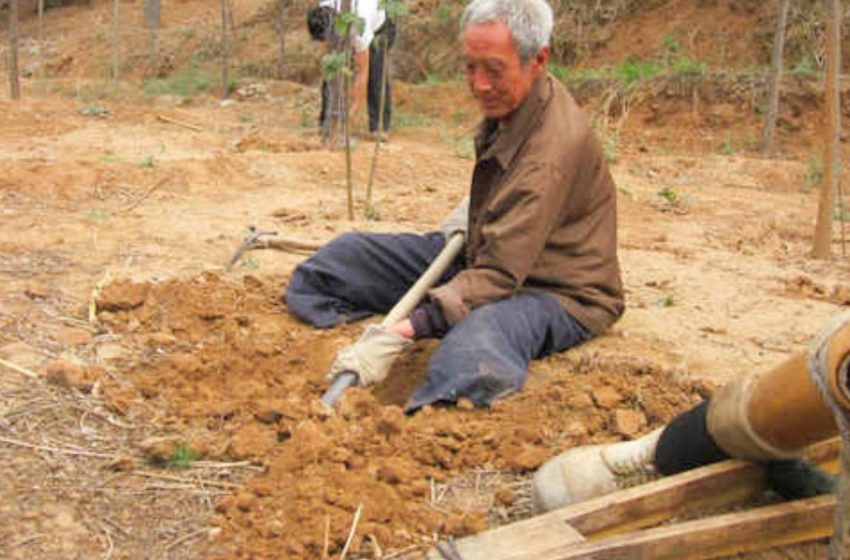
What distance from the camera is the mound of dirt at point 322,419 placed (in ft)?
7.11

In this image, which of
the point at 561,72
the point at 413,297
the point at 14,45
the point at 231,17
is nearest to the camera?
the point at 413,297

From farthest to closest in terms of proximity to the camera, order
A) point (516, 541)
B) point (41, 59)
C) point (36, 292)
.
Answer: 1. point (41, 59)
2. point (36, 292)
3. point (516, 541)

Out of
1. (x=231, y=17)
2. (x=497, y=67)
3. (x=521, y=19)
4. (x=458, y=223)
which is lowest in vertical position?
(x=458, y=223)

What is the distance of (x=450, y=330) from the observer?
2.91 m

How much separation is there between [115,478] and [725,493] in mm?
1367

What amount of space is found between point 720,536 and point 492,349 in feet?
2.95

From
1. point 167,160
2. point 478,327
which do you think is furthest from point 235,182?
point 478,327

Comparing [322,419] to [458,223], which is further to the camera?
[458,223]

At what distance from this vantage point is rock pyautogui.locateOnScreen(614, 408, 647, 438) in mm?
2650

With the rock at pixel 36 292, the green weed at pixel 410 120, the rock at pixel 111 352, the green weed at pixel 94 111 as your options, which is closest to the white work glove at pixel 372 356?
the rock at pixel 111 352

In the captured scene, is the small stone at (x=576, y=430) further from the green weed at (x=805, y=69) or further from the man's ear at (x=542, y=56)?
the green weed at (x=805, y=69)

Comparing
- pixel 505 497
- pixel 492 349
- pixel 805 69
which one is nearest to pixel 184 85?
pixel 805 69

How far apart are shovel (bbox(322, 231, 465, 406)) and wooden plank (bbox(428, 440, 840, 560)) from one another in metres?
0.82

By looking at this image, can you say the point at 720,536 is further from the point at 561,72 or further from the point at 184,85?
the point at 184,85
